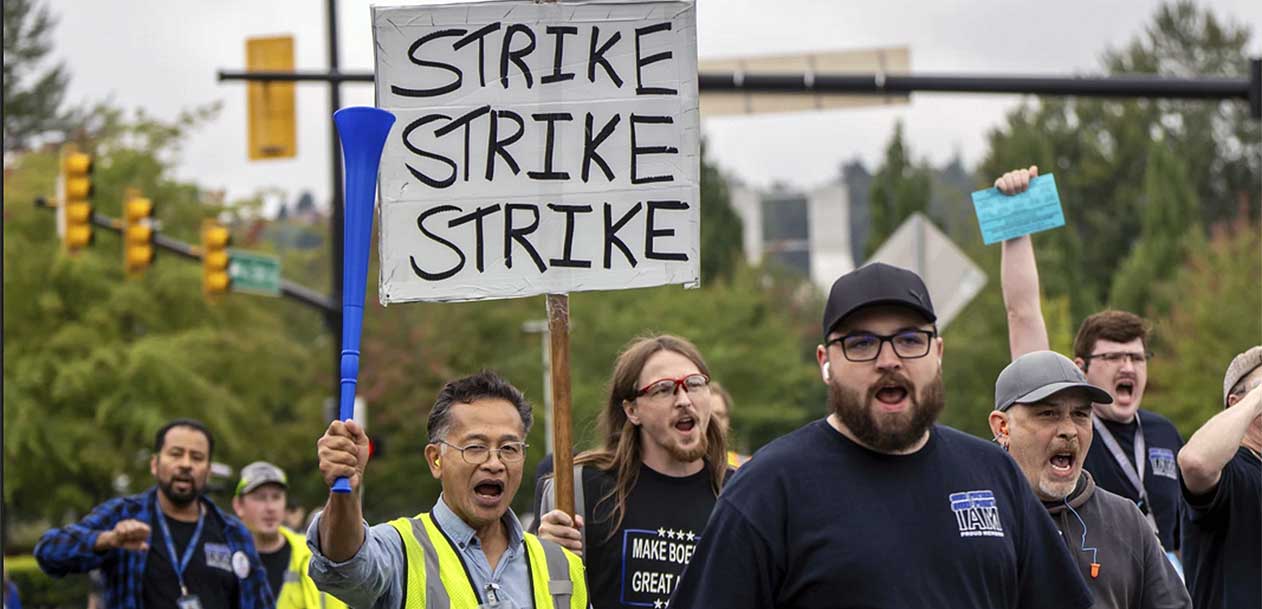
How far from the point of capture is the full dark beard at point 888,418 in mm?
4320

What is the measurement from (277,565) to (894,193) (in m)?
51.5

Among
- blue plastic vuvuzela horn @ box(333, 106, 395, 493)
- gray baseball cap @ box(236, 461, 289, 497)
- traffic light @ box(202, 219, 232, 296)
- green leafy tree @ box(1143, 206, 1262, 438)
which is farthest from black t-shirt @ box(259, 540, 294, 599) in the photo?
green leafy tree @ box(1143, 206, 1262, 438)

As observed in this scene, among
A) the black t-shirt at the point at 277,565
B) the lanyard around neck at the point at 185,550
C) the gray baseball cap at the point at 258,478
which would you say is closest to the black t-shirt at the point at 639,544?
the lanyard around neck at the point at 185,550

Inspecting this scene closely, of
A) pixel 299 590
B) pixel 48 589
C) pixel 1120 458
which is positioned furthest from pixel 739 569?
pixel 48 589

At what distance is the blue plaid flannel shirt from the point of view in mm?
8875

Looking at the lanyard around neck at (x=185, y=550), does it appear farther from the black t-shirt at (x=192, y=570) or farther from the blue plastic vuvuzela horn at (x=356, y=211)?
the blue plastic vuvuzela horn at (x=356, y=211)

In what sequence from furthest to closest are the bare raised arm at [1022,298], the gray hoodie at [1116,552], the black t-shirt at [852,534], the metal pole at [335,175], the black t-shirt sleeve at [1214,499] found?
the metal pole at [335,175] < the bare raised arm at [1022,298] < the black t-shirt sleeve at [1214,499] < the gray hoodie at [1116,552] < the black t-shirt at [852,534]

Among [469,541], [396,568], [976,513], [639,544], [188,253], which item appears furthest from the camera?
[188,253]

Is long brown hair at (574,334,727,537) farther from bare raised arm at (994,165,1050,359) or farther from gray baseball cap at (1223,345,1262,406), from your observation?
gray baseball cap at (1223,345,1262,406)

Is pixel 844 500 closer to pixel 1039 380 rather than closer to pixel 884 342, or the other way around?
pixel 884 342

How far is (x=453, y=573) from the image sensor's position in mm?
5188

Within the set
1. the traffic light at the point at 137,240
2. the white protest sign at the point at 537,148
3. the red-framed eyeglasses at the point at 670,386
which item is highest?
the traffic light at the point at 137,240

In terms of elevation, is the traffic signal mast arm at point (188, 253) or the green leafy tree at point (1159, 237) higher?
the green leafy tree at point (1159, 237)

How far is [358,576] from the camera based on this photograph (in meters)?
4.81
